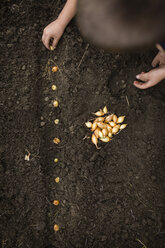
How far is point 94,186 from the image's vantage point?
1.43 metres

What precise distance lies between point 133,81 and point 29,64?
2.63 ft

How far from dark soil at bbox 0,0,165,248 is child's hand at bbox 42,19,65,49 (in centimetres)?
6

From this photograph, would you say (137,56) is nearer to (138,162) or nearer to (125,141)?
(125,141)

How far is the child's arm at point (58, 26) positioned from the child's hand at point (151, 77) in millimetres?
631

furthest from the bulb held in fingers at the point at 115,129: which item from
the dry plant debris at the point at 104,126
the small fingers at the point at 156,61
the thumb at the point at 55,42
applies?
the thumb at the point at 55,42

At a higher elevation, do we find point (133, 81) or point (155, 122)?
point (133, 81)

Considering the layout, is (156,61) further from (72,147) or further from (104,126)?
(72,147)

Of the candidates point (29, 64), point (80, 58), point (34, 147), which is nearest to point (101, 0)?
point (80, 58)

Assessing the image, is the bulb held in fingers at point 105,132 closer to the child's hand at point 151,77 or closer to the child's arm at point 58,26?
the child's hand at point 151,77

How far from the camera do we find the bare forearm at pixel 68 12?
133 cm

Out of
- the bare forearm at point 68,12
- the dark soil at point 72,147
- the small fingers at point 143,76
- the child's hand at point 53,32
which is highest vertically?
the bare forearm at point 68,12

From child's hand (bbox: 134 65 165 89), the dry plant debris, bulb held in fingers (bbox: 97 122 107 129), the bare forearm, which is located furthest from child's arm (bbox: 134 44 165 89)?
the bare forearm

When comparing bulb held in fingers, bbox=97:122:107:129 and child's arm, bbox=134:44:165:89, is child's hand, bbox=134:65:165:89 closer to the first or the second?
child's arm, bbox=134:44:165:89

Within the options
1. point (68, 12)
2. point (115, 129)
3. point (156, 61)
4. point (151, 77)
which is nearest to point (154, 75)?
point (151, 77)
